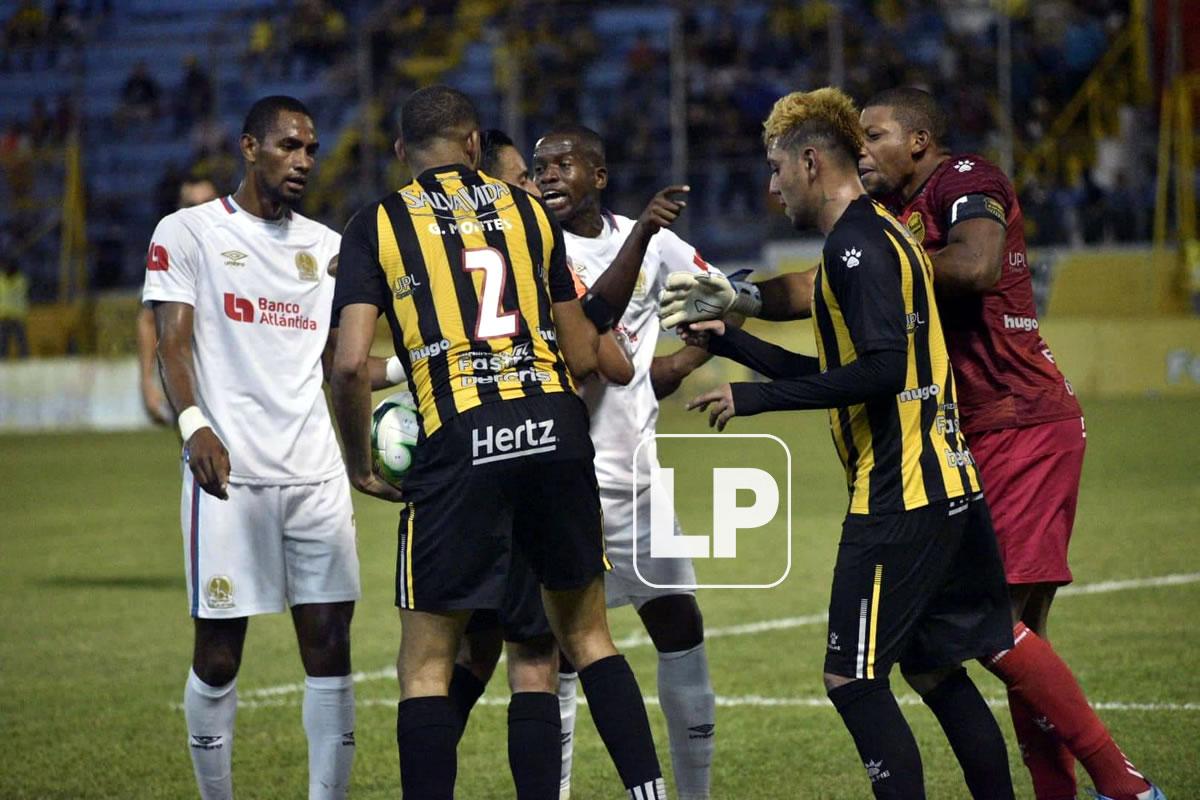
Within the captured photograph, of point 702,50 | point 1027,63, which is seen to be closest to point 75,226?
point 702,50

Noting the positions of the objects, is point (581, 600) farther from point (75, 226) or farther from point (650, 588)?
point (75, 226)

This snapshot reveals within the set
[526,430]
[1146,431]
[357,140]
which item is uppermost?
[357,140]

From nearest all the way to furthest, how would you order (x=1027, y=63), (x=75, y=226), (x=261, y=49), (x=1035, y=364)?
1. (x=1035, y=364)
2. (x=1027, y=63)
3. (x=75, y=226)
4. (x=261, y=49)

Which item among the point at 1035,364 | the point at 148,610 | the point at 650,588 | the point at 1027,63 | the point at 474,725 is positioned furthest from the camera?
the point at 1027,63

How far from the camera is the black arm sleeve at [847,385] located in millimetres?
4422

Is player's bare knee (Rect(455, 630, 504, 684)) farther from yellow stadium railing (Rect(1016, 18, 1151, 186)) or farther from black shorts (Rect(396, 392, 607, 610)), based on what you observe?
yellow stadium railing (Rect(1016, 18, 1151, 186))

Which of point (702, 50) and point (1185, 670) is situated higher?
point (702, 50)

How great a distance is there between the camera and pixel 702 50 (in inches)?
1031

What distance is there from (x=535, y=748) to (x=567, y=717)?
1.15m

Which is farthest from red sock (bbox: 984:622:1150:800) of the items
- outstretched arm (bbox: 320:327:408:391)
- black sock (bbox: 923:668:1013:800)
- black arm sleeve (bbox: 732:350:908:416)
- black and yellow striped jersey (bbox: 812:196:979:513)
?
outstretched arm (bbox: 320:327:408:391)

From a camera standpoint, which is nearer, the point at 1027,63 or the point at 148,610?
the point at 148,610

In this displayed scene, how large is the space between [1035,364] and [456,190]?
76.9 inches

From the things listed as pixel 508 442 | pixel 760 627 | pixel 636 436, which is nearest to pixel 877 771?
pixel 508 442

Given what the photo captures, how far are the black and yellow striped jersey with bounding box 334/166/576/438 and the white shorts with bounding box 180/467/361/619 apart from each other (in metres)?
1.06
